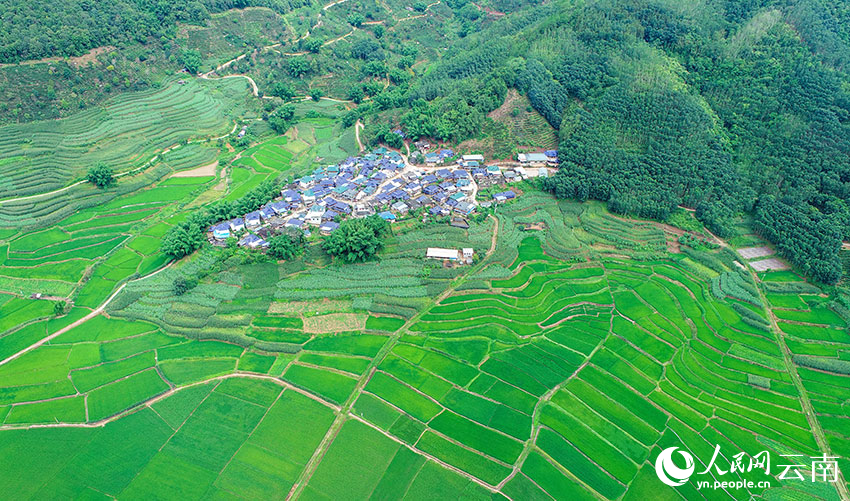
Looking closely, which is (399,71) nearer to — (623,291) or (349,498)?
(623,291)

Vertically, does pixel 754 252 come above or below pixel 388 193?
below

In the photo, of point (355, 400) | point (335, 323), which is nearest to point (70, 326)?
point (335, 323)

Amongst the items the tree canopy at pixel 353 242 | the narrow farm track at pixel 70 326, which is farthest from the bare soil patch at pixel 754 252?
the narrow farm track at pixel 70 326

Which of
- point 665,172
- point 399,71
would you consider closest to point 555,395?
point 665,172

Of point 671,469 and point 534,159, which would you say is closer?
point 671,469

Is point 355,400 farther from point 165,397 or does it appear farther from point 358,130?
point 358,130

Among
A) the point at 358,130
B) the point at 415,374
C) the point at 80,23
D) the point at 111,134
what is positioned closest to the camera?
the point at 415,374
